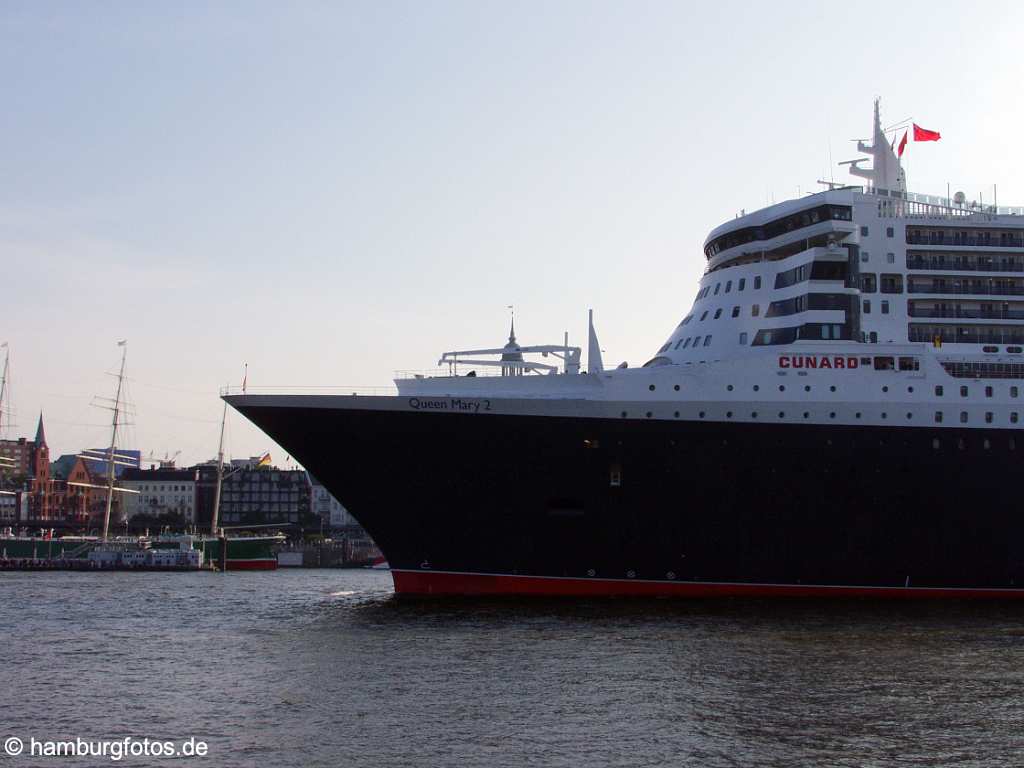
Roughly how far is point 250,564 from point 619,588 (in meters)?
56.1

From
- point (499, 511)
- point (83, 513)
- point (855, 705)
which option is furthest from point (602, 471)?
point (83, 513)

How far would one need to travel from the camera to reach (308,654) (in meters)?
28.1

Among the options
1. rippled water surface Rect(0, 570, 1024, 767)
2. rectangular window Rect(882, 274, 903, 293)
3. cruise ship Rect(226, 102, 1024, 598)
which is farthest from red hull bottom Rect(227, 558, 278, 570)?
rectangular window Rect(882, 274, 903, 293)

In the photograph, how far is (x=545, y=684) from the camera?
2380cm

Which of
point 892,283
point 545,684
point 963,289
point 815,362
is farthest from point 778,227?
point 545,684

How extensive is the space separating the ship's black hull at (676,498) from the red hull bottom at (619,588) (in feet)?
0.15

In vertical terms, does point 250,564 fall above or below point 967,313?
below

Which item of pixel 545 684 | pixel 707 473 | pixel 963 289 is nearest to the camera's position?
pixel 545 684

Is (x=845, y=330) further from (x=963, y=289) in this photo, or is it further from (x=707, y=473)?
(x=707, y=473)

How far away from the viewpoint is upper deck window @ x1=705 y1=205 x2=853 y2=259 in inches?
1492

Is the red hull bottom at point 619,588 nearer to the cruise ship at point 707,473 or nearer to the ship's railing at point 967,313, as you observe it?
the cruise ship at point 707,473

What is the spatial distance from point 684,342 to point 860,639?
545 inches

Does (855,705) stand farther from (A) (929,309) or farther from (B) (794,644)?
(A) (929,309)

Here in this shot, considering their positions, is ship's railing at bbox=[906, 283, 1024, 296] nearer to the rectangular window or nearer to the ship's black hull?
the rectangular window
